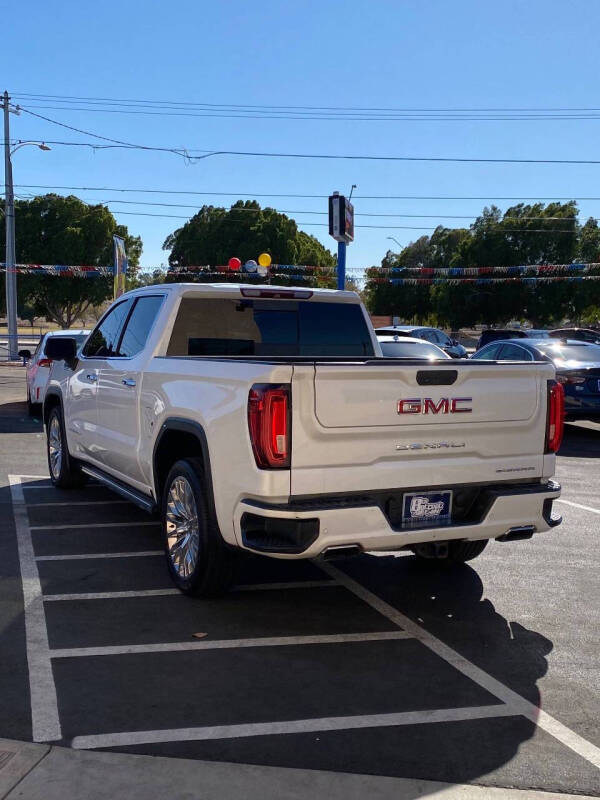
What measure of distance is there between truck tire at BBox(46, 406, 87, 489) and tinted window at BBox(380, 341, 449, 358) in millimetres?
7247

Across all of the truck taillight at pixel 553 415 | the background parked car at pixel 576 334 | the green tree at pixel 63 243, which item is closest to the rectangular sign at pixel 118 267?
the background parked car at pixel 576 334

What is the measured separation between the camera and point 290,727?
11.9 feet

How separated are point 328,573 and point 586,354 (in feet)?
30.2

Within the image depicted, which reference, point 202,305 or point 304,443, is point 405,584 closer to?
point 304,443

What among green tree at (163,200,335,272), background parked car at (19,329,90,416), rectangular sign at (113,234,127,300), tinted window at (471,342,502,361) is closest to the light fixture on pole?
rectangular sign at (113,234,127,300)

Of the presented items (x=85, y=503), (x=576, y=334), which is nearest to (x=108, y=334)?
(x=85, y=503)

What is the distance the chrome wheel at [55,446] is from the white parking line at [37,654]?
173 cm

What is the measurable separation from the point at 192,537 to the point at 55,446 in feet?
13.1

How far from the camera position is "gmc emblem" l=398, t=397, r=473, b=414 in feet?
15.1

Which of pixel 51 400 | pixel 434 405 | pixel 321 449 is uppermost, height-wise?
pixel 434 405

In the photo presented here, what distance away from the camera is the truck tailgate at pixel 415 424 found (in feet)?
14.4

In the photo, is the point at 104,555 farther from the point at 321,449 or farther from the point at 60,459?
the point at 321,449

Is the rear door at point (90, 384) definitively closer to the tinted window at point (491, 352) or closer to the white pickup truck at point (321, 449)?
the white pickup truck at point (321, 449)

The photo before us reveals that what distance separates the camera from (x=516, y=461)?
5.03 m
